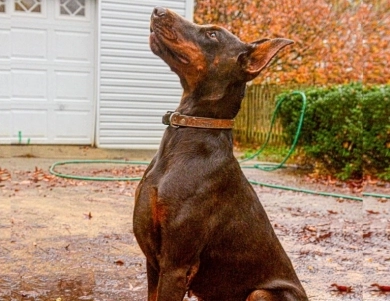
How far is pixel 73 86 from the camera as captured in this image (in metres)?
11.2

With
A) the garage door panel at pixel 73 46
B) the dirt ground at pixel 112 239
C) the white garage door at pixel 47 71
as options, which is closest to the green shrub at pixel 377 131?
the dirt ground at pixel 112 239

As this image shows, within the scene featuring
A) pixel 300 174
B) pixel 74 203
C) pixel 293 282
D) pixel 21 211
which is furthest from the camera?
pixel 300 174

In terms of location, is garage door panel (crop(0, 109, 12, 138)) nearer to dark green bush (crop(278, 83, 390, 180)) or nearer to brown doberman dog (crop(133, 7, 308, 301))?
dark green bush (crop(278, 83, 390, 180))

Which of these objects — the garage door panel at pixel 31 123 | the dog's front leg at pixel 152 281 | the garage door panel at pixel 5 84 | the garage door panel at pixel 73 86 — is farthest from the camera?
the garage door panel at pixel 73 86

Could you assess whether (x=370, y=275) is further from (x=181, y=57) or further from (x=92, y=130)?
(x=92, y=130)

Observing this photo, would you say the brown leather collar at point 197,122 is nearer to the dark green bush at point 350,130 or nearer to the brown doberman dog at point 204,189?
the brown doberman dog at point 204,189

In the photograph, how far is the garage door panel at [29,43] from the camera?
420 inches

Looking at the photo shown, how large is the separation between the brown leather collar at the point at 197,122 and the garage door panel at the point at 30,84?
29.5 ft

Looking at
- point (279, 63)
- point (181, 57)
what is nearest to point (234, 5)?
point (279, 63)

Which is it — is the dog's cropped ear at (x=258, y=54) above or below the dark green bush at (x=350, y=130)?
above

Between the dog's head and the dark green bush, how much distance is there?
7.26 meters

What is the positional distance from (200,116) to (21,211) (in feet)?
14.3

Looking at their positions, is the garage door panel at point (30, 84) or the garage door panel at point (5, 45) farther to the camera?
the garage door panel at point (30, 84)

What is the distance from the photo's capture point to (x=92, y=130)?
11.3 metres
